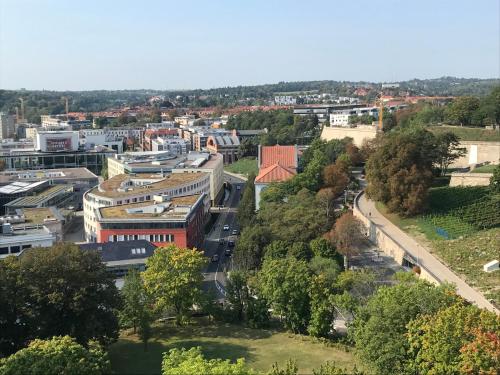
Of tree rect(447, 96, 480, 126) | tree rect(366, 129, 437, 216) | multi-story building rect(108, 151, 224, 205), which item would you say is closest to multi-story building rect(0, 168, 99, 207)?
multi-story building rect(108, 151, 224, 205)

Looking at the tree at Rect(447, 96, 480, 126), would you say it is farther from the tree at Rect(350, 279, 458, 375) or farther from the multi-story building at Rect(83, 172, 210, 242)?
the tree at Rect(350, 279, 458, 375)

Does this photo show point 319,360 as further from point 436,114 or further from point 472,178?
point 436,114

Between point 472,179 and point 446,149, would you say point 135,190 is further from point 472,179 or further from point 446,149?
point 472,179

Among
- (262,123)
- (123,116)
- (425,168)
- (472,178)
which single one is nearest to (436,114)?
(472,178)

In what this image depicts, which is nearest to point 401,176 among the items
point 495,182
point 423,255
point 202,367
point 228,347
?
point 495,182

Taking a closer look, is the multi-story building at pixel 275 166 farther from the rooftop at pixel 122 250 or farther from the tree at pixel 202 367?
the tree at pixel 202 367

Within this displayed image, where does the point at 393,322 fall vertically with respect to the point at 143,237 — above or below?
above

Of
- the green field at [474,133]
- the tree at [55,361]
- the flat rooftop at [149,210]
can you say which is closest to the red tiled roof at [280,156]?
the green field at [474,133]
